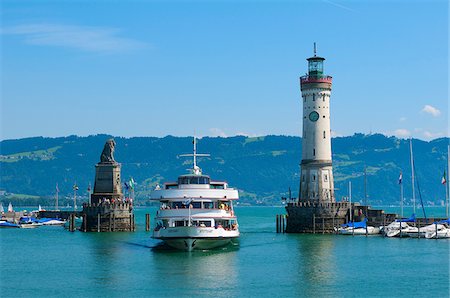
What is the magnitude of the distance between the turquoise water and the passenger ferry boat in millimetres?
1595

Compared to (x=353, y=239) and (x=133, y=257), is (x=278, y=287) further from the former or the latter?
(x=353, y=239)

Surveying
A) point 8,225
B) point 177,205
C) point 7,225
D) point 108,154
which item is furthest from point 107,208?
point 177,205

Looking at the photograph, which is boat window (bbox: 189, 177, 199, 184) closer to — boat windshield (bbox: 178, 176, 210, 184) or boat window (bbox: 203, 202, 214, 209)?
boat windshield (bbox: 178, 176, 210, 184)

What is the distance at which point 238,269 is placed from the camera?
266 ft

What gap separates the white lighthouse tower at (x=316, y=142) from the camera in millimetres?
126875

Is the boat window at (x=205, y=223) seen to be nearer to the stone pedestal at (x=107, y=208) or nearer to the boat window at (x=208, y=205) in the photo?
the boat window at (x=208, y=205)

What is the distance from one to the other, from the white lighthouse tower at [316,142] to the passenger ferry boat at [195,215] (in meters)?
31.8

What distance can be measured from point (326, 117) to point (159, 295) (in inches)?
2643

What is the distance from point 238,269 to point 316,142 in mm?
49241

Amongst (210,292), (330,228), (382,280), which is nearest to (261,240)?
(330,228)

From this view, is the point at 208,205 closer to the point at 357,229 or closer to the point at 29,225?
the point at 357,229

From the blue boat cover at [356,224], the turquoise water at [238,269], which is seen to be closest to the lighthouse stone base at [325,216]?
the blue boat cover at [356,224]

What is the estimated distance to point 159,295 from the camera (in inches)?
2594

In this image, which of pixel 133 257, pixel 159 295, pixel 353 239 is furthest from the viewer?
pixel 353 239
